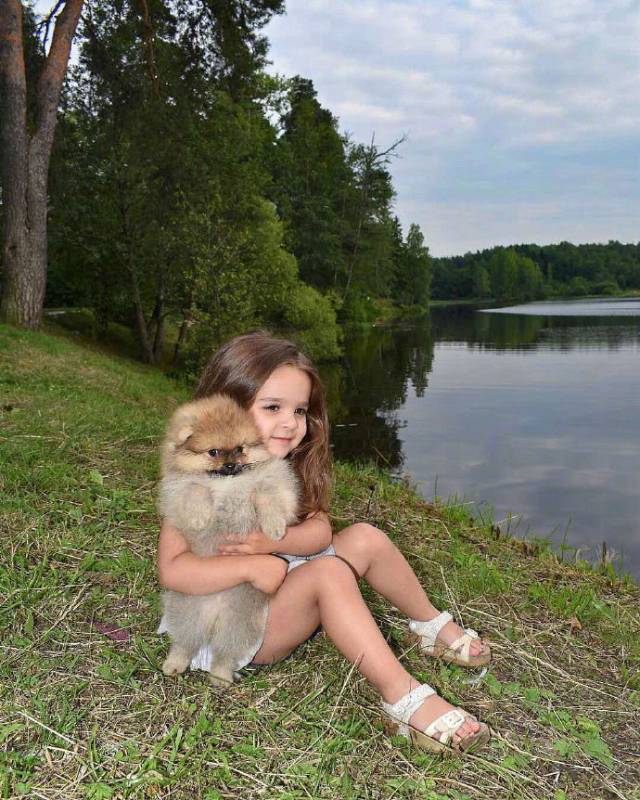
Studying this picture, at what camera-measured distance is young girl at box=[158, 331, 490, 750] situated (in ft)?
8.29

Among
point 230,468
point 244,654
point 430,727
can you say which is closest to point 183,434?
point 230,468

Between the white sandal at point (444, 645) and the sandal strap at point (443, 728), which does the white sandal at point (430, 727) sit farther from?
the white sandal at point (444, 645)

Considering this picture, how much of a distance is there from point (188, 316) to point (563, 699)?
17.9 metres

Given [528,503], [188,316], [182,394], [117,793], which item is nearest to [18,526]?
[117,793]

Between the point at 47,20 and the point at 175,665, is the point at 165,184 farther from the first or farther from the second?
the point at 175,665

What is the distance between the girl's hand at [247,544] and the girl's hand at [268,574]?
0.05m

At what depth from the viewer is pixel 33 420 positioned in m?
6.01

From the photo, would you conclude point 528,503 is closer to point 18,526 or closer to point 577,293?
point 18,526

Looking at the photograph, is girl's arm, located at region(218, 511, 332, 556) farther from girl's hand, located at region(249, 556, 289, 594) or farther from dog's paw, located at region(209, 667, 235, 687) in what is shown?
dog's paw, located at region(209, 667, 235, 687)

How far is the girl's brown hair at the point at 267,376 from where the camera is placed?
3098 mm

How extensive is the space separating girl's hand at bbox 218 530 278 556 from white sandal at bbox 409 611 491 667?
106 cm

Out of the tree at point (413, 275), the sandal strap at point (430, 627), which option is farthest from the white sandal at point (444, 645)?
the tree at point (413, 275)

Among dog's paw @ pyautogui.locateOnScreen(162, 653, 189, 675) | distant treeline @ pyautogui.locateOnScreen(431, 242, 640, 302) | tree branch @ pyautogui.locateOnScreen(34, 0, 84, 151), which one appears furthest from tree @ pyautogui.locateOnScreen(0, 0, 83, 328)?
distant treeline @ pyautogui.locateOnScreen(431, 242, 640, 302)

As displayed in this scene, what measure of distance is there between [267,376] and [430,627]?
1.46 metres
